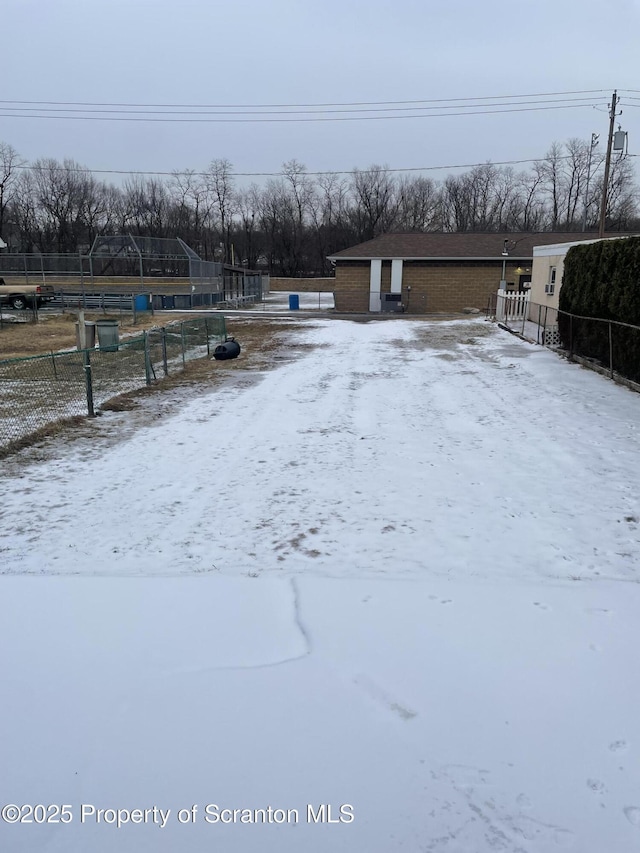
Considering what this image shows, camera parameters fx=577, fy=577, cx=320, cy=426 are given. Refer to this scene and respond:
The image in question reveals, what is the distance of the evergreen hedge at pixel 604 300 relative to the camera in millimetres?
11188

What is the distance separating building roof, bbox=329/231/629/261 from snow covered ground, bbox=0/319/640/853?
2967 centimetres

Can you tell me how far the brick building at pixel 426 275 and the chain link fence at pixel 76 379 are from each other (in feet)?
65.1

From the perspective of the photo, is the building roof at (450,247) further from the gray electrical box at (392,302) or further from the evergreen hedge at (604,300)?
the evergreen hedge at (604,300)

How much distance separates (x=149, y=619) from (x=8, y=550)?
164cm

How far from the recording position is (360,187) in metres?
76.2

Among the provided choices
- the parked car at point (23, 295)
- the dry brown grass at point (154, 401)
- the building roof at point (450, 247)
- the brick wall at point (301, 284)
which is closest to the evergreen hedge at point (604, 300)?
the dry brown grass at point (154, 401)

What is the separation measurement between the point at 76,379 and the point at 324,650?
9956mm

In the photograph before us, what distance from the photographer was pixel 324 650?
3.30 m

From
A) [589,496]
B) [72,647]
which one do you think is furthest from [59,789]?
[589,496]

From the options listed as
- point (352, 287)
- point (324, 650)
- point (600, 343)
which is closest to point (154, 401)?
point (324, 650)

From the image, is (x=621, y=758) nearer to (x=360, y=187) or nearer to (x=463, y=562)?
(x=463, y=562)

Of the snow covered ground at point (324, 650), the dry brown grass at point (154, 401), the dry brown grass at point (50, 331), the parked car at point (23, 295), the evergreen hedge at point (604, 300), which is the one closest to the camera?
the snow covered ground at point (324, 650)

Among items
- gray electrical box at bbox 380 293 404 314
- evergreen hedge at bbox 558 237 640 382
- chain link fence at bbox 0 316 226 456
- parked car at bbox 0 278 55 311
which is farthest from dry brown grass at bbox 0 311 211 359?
evergreen hedge at bbox 558 237 640 382

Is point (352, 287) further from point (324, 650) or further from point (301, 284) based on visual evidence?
point (324, 650)
